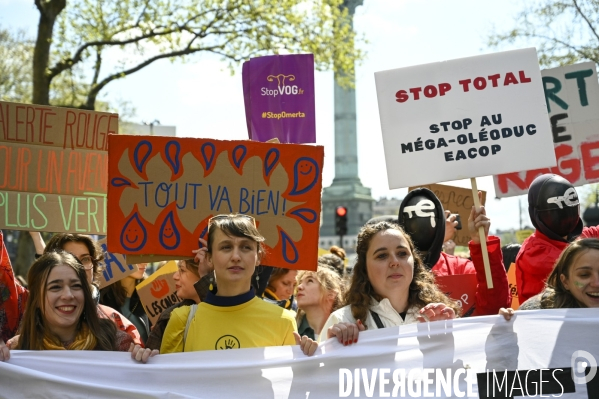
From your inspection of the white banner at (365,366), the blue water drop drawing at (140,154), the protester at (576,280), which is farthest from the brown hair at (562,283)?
the blue water drop drawing at (140,154)

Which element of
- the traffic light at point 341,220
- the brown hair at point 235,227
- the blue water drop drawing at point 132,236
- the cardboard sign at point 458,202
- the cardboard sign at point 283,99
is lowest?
the brown hair at point 235,227

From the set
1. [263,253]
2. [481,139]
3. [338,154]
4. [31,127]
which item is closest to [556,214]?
[481,139]

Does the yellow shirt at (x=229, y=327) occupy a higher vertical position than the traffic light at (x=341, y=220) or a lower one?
lower

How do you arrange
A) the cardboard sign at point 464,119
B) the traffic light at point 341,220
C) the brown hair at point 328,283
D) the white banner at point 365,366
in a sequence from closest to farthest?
1. the white banner at point 365,366
2. the cardboard sign at point 464,119
3. the brown hair at point 328,283
4. the traffic light at point 341,220

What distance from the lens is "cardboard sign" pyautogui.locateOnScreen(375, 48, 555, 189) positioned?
4.75 m

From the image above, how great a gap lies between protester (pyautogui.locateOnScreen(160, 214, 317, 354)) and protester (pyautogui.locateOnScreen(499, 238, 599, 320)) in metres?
1.26

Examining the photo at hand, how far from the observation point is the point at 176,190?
495 cm

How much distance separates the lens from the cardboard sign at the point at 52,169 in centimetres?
543

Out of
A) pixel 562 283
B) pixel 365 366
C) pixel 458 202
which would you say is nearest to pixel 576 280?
pixel 562 283

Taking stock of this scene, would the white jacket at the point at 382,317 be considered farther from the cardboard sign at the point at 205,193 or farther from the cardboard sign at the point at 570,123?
the cardboard sign at the point at 570,123

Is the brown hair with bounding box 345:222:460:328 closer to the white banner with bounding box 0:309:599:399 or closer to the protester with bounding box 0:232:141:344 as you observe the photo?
the white banner with bounding box 0:309:599:399

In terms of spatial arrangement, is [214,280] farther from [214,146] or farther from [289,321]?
[214,146]

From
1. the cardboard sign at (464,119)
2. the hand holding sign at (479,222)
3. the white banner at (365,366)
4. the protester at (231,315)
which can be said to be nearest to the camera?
the white banner at (365,366)

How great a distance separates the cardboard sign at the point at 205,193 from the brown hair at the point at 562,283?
4.24 feet
